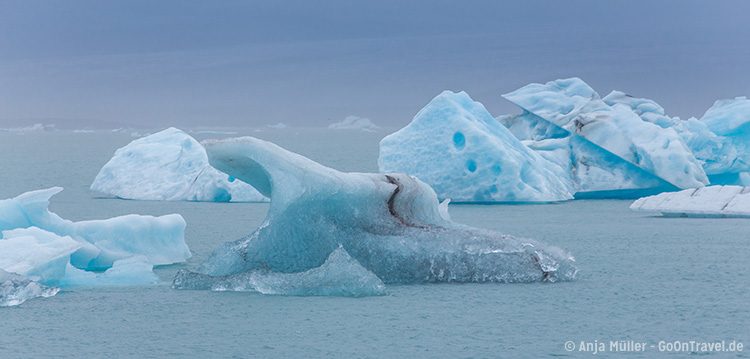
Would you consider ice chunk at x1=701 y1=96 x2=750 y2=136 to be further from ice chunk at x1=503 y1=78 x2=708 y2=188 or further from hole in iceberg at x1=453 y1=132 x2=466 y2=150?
hole in iceberg at x1=453 y1=132 x2=466 y2=150

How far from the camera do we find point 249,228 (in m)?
16.3

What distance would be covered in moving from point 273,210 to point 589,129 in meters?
12.6

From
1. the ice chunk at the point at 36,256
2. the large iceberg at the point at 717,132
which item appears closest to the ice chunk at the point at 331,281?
the ice chunk at the point at 36,256

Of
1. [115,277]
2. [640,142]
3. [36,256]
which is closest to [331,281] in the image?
[115,277]

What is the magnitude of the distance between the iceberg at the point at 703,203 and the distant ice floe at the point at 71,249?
29.2ft

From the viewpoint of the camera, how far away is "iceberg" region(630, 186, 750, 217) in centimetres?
1716

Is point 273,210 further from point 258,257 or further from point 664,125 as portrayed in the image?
point 664,125

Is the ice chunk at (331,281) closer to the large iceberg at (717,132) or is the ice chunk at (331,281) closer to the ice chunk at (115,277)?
the ice chunk at (115,277)

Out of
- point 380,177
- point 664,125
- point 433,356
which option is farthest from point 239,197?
point 433,356

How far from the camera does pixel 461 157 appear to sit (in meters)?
19.3

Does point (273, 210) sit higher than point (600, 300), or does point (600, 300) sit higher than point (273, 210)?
point (273, 210)

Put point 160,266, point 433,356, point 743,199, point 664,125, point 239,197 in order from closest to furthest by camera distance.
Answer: point 433,356 → point 160,266 → point 743,199 → point 239,197 → point 664,125

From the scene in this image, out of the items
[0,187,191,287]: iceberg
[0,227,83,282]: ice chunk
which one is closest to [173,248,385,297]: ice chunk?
[0,187,191,287]: iceberg

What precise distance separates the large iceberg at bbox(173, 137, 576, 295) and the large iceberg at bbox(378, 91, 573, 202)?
9179 millimetres
